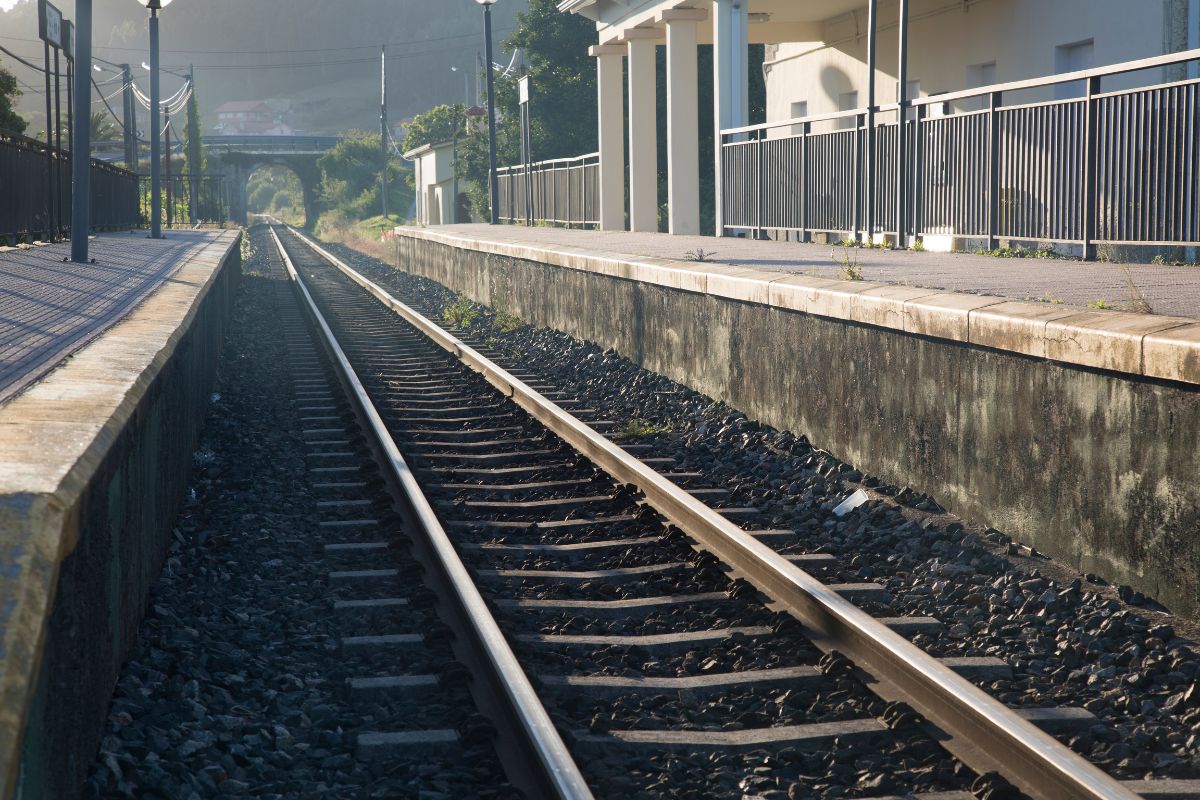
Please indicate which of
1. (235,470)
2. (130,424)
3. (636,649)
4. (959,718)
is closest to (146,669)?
(130,424)

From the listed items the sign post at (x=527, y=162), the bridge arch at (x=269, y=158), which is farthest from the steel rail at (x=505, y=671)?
the bridge arch at (x=269, y=158)

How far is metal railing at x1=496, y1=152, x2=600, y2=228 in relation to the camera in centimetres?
2895

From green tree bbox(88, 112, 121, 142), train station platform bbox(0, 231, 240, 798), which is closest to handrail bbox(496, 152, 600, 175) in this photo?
train station platform bbox(0, 231, 240, 798)

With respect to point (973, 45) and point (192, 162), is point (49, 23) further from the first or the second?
point (192, 162)

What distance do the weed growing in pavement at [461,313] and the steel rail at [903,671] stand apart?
35.4ft

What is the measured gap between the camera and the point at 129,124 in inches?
1816

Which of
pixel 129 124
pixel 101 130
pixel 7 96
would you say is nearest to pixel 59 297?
pixel 7 96

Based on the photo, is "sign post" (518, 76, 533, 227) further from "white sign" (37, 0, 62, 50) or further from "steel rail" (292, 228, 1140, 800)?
"steel rail" (292, 228, 1140, 800)

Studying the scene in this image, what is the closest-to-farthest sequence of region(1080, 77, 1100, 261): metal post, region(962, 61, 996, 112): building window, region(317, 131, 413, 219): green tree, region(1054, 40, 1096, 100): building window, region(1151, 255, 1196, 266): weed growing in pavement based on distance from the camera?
region(1151, 255, 1196, 266): weed growing in pavement
region(1080, 77, 1100, 261): metal post
region(1054, 40, 1096, 100): building window
region(962, 61, 996, 112): building window
region(317, 131, 413, 219): green tree

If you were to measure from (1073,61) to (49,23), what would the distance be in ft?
41.5

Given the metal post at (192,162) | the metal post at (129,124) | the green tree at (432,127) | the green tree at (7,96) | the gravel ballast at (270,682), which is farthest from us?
the green tree at (432,127)

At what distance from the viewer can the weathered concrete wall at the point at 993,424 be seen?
508 cm

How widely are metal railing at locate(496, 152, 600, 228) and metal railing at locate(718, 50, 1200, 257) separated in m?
9.78

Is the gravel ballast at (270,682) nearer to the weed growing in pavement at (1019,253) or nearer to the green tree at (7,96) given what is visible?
the weed growing in pavement at (1019,253)
